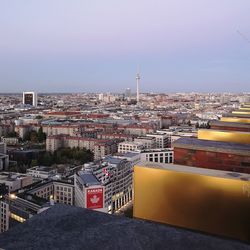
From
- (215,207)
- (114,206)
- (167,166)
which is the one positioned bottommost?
(114,206)

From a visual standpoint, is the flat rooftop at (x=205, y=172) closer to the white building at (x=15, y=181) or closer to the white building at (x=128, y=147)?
the white building at (x=15, y=181)

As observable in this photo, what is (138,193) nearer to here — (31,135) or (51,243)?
(51,243)

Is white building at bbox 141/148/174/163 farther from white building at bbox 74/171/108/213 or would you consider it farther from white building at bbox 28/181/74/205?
white building at bbox 74/171/108/213

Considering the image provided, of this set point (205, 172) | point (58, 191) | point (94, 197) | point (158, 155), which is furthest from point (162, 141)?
point (205, 172)

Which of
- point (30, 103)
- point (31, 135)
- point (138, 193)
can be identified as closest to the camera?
point (138, 193)

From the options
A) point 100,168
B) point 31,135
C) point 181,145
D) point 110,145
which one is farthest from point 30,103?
point 181,145

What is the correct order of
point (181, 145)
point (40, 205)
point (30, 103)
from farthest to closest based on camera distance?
point (30, 103) < point (40, 205) < point (181, 145)

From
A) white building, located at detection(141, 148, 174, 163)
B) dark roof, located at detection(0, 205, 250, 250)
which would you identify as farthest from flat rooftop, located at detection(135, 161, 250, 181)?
white building, located at detection(141, 148, 174, 163)
